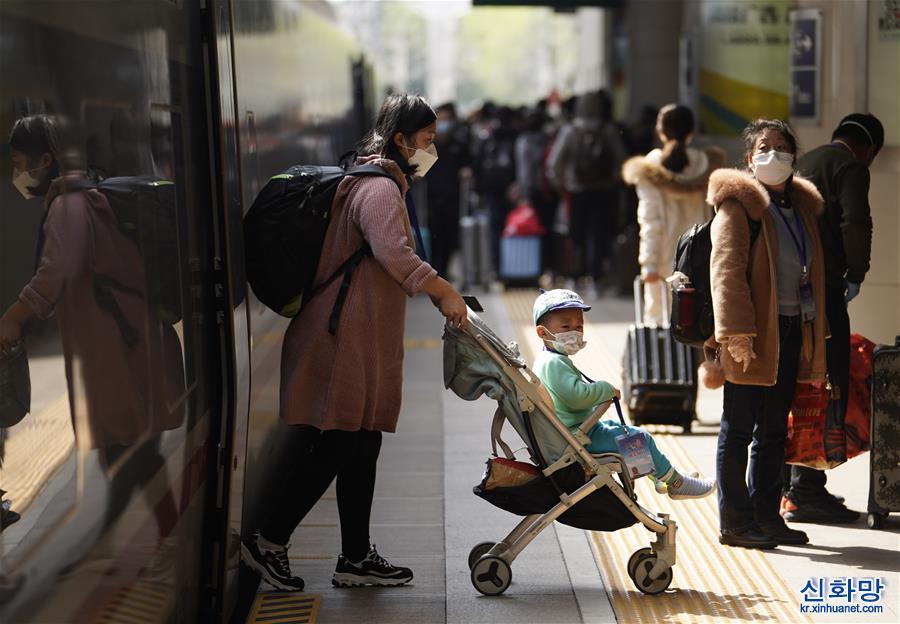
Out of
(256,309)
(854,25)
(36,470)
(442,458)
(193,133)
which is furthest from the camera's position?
(854,25)

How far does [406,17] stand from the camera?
344 feet

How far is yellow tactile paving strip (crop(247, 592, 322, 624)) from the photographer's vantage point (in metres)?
4.82

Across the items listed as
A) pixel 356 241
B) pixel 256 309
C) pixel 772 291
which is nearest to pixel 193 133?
pixel 356 241

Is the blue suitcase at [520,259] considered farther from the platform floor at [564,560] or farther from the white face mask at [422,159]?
the white face mask at [422,159]

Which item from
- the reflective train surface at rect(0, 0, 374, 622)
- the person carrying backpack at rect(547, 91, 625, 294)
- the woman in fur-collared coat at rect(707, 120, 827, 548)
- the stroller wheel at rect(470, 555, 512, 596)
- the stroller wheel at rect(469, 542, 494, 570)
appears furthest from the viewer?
the person carrying backpack at rect(547, 91, 625, 294)

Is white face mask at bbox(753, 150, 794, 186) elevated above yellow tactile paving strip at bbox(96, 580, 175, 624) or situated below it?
above

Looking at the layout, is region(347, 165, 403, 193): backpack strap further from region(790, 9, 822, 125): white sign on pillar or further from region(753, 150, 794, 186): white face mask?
region(790, 9, 822, 125): white sign on pillar

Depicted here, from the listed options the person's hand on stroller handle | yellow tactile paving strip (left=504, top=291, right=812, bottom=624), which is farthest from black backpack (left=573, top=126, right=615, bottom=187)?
the person's hand on stroller handle

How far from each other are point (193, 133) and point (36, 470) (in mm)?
1632

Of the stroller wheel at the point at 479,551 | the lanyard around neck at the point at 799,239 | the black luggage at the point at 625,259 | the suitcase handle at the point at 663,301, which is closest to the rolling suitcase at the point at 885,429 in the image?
the lanyard around neck at the point at 799,239

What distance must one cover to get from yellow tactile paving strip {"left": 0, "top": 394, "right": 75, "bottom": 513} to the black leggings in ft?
6.64

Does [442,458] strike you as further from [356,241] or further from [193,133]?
Answer: [193,133]

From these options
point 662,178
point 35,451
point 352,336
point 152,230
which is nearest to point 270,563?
point 352,336

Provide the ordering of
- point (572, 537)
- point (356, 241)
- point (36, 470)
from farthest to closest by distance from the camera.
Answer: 1. point (572, 537)
2. point (356, 241)
3. point (36, 470)
